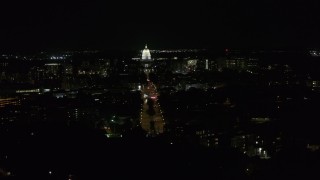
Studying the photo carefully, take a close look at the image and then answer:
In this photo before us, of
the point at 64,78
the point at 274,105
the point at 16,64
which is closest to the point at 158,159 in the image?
the point at 274,105

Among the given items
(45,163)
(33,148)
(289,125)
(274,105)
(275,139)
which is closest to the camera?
(45,163)

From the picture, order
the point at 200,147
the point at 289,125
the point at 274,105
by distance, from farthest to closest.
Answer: the point at 274,105, the point at 289,125, the point at 200,147

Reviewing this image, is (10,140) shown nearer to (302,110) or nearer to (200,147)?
(200,147)

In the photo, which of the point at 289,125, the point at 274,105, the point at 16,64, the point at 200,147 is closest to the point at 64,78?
the point at 16,64

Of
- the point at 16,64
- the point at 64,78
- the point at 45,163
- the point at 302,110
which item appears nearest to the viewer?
the point at 45,163

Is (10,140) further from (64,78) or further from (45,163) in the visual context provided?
(64,78)

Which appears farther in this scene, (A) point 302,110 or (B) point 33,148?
(A) point 302,110

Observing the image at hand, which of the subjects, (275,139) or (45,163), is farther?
(275,139)

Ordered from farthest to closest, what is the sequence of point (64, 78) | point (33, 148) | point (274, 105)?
point (64, 78) → point (274, 105) → point (33, 148)

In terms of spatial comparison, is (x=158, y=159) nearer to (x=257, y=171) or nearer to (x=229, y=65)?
(x=257, y=171)
